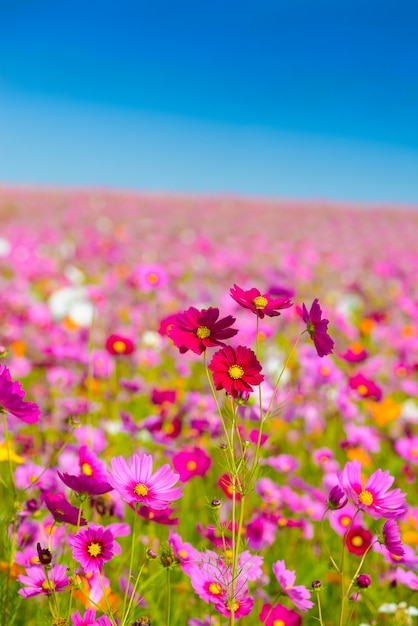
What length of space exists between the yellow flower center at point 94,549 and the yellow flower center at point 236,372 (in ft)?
1.17

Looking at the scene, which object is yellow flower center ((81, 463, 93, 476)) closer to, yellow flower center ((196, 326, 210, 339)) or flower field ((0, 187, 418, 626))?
flower field ((0, 187, 418, 626))

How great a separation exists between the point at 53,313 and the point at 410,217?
1646 cm

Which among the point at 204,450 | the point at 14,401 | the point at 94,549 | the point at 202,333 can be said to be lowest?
the point at 204,450

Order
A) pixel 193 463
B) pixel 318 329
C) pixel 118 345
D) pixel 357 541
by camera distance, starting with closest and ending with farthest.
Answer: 1. pixel 318 329
2. pixel 357 541
3. pixel 193 463
4. pixel 118 345

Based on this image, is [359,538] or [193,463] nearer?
[359,538]

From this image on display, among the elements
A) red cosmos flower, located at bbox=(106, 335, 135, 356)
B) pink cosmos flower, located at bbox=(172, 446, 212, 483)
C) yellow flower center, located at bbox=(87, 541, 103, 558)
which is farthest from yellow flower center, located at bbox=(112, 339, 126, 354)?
yellow flower center, located at bbox=(87, 541, 103, 558)

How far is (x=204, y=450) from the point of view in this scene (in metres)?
2.66

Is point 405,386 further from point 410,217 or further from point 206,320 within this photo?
point 410,217

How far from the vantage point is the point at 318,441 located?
3.13 metres

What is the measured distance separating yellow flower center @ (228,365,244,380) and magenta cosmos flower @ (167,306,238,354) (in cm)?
5

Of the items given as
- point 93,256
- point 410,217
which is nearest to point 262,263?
point 93,256

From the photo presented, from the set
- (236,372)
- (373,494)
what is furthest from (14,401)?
(373,494)

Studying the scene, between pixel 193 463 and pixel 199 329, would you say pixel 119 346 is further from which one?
pixel 199 329

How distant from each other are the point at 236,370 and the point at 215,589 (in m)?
0.44
